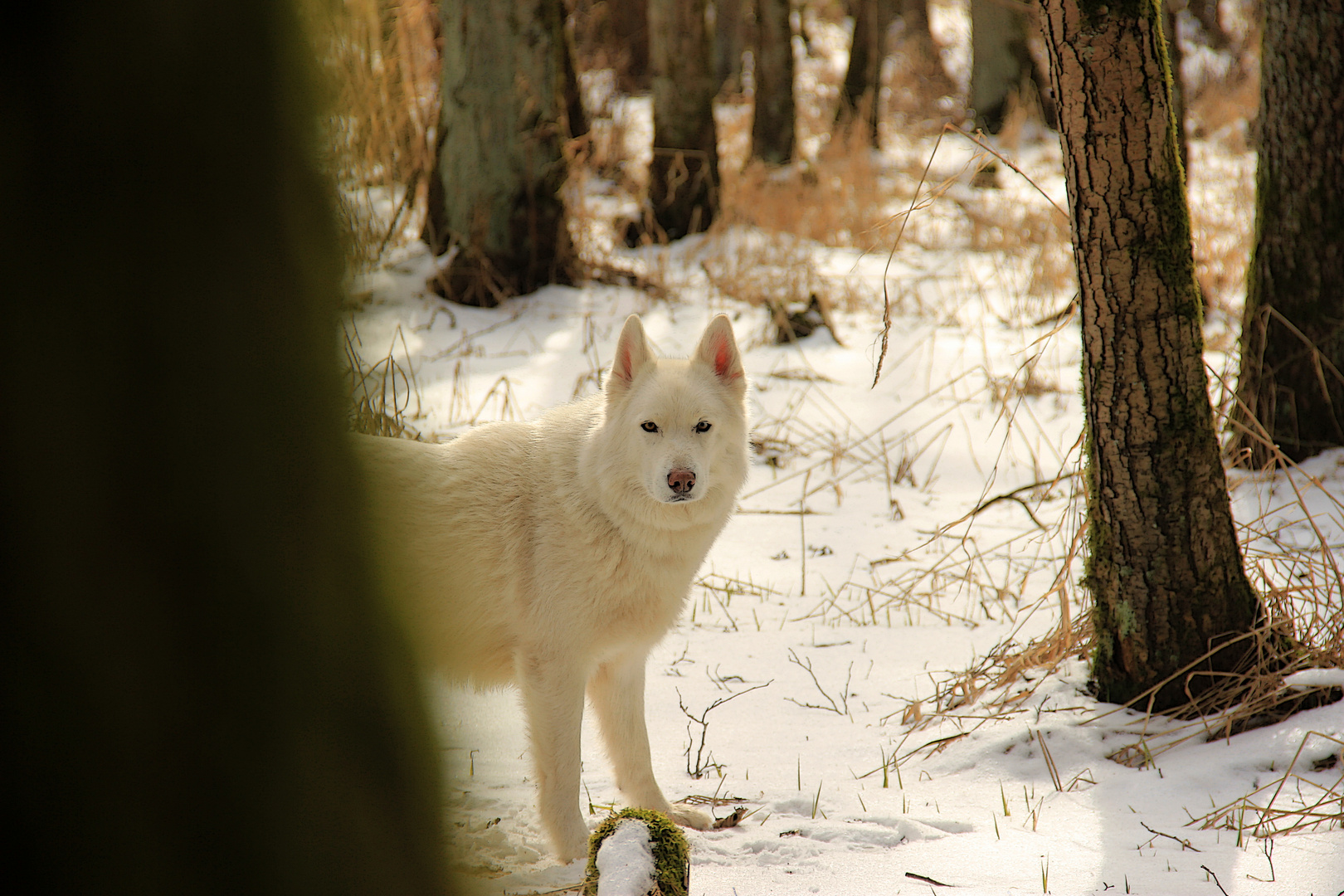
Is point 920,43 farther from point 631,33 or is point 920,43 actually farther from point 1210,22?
point 631,33

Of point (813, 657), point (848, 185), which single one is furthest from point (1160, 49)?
point (848, 185)

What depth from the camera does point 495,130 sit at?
7.57 meters

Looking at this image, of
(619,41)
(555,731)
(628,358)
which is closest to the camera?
(555,731)

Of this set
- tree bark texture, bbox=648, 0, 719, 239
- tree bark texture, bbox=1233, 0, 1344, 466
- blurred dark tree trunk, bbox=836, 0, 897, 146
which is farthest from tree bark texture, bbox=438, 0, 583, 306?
blurred dark tree trunk, bbox=836, 0, 897, 146

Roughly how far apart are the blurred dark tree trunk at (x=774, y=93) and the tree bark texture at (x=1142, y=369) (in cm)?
1083

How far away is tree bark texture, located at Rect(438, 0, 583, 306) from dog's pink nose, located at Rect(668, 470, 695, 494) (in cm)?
497

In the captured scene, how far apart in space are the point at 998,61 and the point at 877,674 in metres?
15.4

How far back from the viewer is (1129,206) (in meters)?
3.10

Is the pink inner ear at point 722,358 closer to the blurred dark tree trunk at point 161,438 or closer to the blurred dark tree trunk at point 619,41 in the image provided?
the blurred dark tree trunk at point 161,438

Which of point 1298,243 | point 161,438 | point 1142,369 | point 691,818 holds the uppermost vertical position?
point 1298,243

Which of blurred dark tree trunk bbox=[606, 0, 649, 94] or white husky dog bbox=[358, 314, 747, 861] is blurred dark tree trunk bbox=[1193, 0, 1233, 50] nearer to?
blurred dark tree trunk bbox=[606, 0, 649, 94]

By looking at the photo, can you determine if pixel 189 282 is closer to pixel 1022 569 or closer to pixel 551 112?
pixel 1022 569

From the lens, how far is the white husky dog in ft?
9.77

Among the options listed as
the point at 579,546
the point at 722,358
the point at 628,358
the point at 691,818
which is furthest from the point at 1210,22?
the point at 691,818
